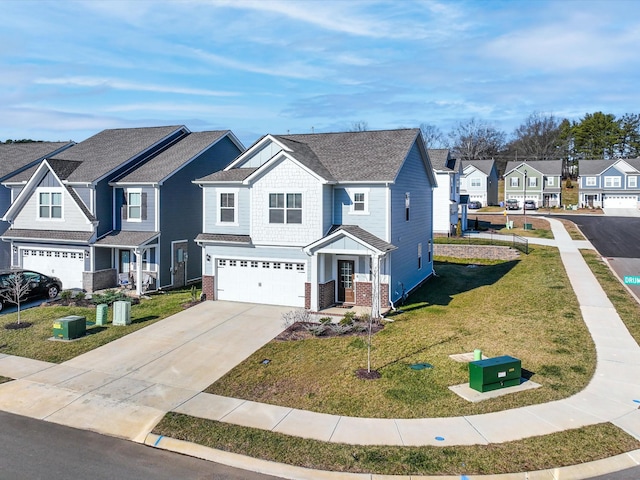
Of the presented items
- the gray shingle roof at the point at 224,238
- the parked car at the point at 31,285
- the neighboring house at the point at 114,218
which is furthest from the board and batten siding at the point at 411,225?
the parked car at the point at 31,285

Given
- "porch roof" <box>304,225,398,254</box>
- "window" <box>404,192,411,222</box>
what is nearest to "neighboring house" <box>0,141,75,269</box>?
A: "porch roof" <box>304,225,398,254</box>

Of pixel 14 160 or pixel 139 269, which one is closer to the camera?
pixel 139 269

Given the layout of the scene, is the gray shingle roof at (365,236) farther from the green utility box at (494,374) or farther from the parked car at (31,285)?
the parked car at (31,285)

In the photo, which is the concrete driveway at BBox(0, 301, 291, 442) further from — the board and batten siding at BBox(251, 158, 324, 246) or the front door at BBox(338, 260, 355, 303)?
the board and batten siding at BBox(251, 158, 324, 246)

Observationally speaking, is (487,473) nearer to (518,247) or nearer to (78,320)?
(78,320)

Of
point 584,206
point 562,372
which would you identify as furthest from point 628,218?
point 562,372

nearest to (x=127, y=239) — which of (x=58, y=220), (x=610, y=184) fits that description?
(x=58, y=220)

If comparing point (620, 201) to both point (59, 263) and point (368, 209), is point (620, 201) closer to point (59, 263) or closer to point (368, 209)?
point (368, 209)
